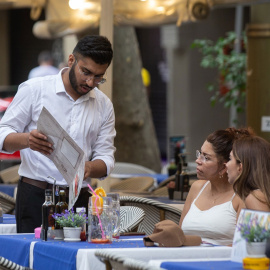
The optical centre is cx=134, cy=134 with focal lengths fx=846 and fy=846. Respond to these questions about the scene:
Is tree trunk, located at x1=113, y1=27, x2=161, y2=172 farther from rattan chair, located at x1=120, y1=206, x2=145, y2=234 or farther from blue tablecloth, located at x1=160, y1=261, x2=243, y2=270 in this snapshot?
blue tablecloth, located at x1=160, y1=261, x2=243, y2=270

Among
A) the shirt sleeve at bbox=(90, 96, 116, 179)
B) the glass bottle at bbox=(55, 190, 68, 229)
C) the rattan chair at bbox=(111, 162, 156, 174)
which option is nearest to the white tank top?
the shirt sleeve at bbox=(90, 96, 116, 179)

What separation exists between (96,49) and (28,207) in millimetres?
857

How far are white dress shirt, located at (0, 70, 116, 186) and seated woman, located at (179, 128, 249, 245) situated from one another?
0.47 meters

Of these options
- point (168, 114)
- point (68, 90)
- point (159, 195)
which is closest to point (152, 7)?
point (159, 195)

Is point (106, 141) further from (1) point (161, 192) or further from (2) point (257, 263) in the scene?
(1) point (161, 192)

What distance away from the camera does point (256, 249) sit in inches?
118

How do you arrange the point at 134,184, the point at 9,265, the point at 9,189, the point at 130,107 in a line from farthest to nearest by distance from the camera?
the point at 130,107 < the point at 134,184 < the point at 9,189 < the point at 9,265

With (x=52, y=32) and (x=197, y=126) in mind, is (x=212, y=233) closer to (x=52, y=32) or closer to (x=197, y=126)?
(x=52, y=32)

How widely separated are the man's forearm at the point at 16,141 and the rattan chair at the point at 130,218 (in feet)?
2.16

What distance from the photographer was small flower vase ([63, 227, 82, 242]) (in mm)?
3668

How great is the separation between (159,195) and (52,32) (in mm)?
3966

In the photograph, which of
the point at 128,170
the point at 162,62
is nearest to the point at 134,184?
the point at 128,170

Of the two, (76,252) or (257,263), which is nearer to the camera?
(257,263)

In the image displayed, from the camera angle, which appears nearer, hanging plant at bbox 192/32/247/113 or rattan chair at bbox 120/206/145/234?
rattan chair at bbox 120/206/145/234
